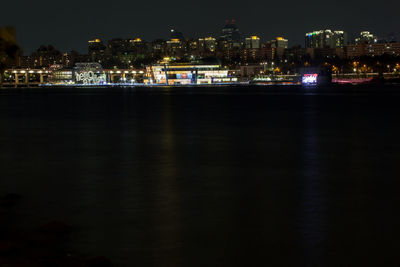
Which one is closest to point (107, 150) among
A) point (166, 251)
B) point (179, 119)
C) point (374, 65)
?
point (166, 251)

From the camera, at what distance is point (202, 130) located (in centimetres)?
3188

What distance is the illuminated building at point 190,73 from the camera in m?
185

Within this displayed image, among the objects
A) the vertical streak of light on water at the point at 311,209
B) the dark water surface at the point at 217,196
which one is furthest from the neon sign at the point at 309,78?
the vertical streak of light on water at the point at 311,209

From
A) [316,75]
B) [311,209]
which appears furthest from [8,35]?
[316,75]

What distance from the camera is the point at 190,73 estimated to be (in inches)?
7347

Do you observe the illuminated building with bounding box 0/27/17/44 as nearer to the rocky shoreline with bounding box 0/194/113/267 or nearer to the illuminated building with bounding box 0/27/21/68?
the illuminated building with bounding box 0/27/21/68

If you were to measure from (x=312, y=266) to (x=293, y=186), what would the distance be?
6.22m

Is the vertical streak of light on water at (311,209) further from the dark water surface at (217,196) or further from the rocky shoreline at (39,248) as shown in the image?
the rocky shoreline at (39,248)

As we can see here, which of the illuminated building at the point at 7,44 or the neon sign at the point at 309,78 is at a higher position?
the illuminated building at the point at 7,44

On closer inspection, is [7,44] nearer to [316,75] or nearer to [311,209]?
[311,209]

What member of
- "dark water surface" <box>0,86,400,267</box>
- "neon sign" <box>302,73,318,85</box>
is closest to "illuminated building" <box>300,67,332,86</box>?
"neon sign" <box>302,73,318,85</box>

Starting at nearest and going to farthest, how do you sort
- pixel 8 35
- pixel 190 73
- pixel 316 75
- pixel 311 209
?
1. pixel 8 35
2. pixel 311 209
3. pixel 316 75
4. pixel 190 73

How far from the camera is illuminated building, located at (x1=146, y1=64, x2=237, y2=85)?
184875 mm

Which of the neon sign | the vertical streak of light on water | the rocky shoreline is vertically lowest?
the vertical streak of light on water
